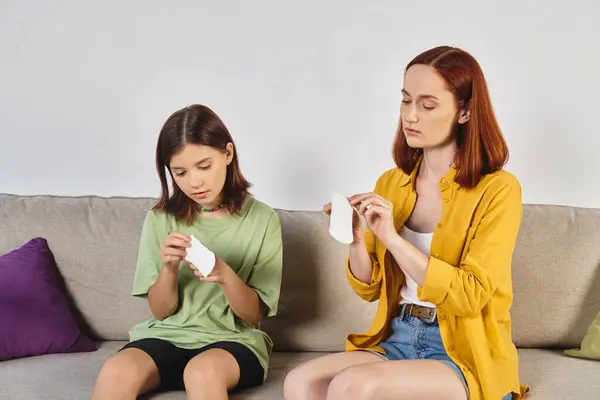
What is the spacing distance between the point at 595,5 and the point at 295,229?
1301 millimetres

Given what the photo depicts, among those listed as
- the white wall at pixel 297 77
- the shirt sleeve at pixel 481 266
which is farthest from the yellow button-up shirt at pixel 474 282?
the white wall at pixel 297 77

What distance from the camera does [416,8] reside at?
Answer: 265 centimetres

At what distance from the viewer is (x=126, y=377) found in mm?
1871

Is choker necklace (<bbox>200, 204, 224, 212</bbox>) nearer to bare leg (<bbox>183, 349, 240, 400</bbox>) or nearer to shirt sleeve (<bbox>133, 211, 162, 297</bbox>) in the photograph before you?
shirt sleeve (<bbox>133, 211, 162, 297</bbox>)

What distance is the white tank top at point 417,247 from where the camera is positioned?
6.13 ft

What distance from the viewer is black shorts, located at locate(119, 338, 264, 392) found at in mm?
1984

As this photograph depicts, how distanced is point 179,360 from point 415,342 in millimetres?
614

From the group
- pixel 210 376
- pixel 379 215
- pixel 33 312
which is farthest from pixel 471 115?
pixel 33 312

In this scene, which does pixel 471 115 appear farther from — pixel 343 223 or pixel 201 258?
pixel 201 258

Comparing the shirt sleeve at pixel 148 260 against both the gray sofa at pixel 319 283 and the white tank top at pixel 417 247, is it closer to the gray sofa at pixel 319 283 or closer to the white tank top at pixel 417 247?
the gray sofa at pixel 319 283

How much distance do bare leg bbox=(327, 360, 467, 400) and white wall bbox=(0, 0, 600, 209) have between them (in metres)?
1.09

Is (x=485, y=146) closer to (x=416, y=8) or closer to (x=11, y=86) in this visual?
(x=416, y=8)

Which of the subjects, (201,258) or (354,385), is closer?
(354,385)

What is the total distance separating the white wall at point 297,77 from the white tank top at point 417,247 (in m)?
0.81
